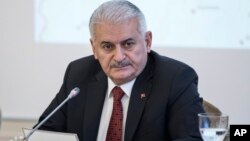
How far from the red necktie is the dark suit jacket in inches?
2.0

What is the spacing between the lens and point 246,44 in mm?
3963

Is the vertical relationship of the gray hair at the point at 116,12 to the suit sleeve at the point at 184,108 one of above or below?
above

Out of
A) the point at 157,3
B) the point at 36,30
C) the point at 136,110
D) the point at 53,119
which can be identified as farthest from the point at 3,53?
the point at 136,110

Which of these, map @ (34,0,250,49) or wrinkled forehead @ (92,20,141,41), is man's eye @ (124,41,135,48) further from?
map @ (34,0,250,49)

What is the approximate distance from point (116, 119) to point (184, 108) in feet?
1.15

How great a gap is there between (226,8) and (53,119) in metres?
1.73

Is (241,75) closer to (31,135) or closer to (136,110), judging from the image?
(136,110)

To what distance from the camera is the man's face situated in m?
2.54

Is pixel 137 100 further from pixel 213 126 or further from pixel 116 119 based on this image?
pixel 213 126

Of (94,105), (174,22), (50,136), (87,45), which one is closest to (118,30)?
(94,105)

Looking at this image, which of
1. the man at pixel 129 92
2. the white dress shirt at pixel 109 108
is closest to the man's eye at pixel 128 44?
the man at pixel 129 92

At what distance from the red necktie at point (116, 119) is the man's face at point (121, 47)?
0.35ft

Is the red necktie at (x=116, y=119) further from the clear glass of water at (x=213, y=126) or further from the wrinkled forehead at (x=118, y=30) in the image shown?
the clear glass of water at (x=213, y=126)

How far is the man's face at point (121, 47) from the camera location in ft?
8.32
